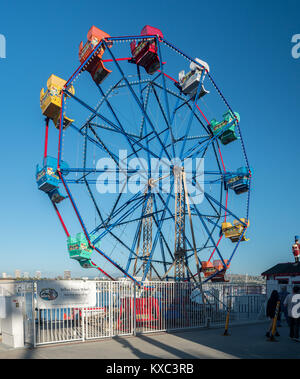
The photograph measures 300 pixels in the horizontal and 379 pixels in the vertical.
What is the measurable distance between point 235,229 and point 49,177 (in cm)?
1133

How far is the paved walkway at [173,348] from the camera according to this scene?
339 inches

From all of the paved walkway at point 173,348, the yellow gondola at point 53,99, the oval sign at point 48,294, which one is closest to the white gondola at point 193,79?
the yellow gondola at point 53,99

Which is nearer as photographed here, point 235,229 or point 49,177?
point 49,177

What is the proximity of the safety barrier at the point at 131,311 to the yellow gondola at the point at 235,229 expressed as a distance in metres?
6.62

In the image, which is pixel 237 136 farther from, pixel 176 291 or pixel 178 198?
pixel 176 291

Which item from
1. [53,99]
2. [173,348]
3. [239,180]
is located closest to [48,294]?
[173,348]

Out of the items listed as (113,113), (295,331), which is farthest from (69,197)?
(295,331)

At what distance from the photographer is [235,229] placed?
72.6ft

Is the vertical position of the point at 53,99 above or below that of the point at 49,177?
above

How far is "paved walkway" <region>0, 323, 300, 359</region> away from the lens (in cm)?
862

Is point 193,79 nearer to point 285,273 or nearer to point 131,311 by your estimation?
point 285,273

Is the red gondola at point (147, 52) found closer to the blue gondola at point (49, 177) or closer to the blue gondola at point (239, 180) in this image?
the blue gondola at point (49, 177)

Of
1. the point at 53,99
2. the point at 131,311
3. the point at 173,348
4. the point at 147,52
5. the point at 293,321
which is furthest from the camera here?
the point at 147,52

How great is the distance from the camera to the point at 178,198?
18.6 metres
